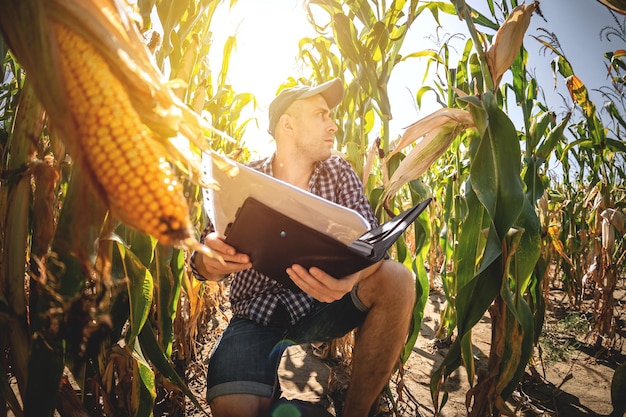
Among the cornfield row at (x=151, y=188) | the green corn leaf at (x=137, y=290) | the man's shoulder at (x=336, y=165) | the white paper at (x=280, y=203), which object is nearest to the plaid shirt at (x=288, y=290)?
the man's shoulder at (x=336, y=165)

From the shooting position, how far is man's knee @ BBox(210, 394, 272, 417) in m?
0.95

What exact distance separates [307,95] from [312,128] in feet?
0.47

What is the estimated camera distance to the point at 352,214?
0.84 metres

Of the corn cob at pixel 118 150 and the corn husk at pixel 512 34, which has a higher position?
the corn husk at pixel 512 34

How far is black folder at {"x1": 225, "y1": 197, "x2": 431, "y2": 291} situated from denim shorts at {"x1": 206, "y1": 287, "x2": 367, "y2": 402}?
325mm

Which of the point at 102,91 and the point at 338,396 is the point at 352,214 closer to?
the point at 102,91

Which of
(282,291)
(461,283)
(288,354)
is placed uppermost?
(461,283)

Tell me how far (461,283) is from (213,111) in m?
1.47

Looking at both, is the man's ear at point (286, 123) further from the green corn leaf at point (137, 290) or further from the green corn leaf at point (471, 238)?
the green corn leaf at point (137, 290)

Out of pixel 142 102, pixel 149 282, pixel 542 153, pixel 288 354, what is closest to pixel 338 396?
pixel 288 354

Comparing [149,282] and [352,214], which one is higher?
[352,214]

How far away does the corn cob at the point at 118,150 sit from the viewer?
30 centimetres

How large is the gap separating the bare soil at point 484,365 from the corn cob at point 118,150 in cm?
107

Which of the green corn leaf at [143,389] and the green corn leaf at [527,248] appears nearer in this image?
the green corn leaf at [143,389]
